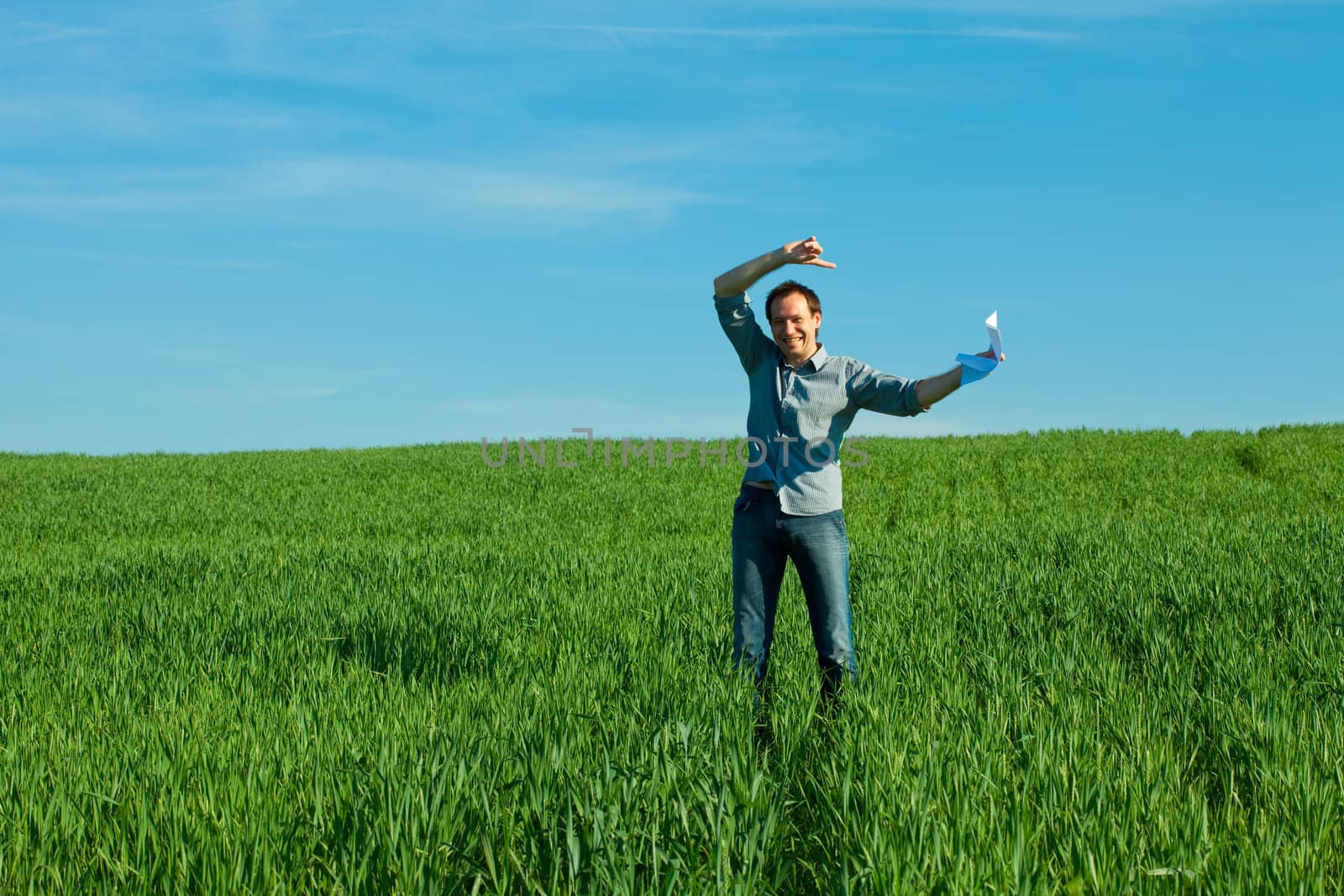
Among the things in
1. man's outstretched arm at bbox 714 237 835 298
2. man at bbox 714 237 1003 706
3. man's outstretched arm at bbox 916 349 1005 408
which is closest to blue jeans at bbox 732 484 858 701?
man at bbox 714 237 1003 706

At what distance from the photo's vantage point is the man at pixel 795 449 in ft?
16.1

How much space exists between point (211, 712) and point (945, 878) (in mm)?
4161

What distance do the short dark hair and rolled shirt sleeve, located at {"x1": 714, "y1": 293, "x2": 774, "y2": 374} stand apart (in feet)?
0.35

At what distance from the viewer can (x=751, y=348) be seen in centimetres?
518

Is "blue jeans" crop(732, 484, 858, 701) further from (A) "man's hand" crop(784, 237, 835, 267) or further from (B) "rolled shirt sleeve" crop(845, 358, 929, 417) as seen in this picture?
(A) "man's hand" crop(784, 237, 835, 267)

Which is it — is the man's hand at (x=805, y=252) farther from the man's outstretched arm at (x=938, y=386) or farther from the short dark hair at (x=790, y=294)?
the man's outstretched arm at (x=938, y=386)

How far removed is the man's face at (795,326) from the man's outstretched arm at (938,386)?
0.60 metres

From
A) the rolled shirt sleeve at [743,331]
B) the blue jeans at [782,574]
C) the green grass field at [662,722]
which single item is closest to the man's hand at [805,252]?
the rolled shirt sleeve at [743,331]

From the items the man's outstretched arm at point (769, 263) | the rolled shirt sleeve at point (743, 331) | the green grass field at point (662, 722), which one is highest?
the man's outstretched arm at point (769, 263)

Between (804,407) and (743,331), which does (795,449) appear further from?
(743,331)

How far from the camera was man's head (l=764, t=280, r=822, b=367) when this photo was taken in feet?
16.2

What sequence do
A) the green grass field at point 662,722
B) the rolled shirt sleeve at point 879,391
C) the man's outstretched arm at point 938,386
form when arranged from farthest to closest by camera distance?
the rolled shirt sleeve at point 879,391, the man's outstretched arm at point 938,386, the green grass field at point 662,722

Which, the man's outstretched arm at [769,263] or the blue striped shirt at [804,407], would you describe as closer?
the man's outstretched arm at [769,263]

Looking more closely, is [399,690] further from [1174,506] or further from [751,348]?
[1174,506]
